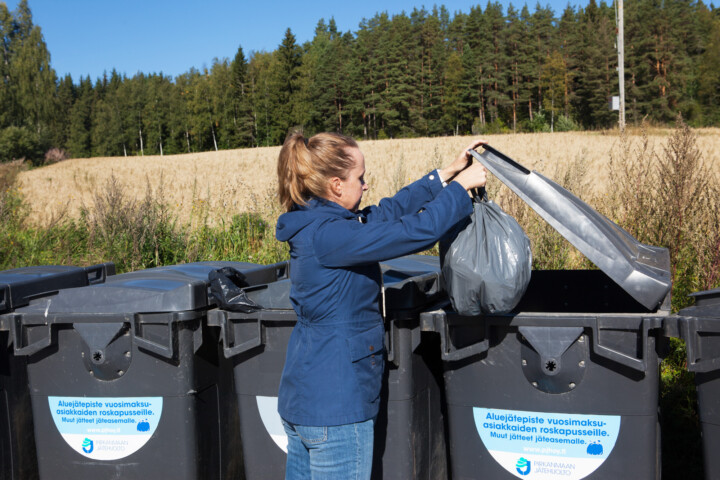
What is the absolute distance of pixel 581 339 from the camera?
2605 mm

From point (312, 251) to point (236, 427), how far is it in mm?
1673

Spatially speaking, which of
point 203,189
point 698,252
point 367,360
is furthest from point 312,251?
point 203,189

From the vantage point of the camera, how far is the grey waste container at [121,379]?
3.05m

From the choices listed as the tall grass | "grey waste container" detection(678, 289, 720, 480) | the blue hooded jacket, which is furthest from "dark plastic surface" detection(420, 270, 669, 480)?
the tall grass

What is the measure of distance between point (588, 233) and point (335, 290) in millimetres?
1093

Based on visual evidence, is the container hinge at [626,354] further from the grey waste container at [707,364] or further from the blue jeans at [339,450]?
the blue jeans at [339,450]

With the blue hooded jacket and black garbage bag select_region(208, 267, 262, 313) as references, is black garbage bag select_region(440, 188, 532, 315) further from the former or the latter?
black garbage bag select_region(208, 267, 262, 313)

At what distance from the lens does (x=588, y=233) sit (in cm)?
254

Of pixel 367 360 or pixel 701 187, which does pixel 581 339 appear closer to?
pixel 367 360

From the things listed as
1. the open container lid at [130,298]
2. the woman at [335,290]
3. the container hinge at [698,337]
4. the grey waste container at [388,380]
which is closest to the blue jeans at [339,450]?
the woman at [335,290]

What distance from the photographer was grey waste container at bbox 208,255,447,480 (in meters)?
2.86

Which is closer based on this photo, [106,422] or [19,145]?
[106,422]

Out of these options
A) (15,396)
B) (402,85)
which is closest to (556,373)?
(15,396)

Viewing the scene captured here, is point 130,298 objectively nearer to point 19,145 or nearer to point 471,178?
point 471,178
